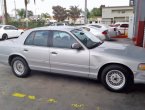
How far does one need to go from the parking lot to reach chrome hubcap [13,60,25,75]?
0.27 metres

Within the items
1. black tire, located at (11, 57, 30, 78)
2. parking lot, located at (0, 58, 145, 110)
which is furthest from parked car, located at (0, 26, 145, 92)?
parking lot, located at (0, 58, 145, 110)

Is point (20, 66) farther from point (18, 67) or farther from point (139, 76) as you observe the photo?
point (139, 76)

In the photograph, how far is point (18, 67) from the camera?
636cm

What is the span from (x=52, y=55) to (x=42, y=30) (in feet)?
2.79

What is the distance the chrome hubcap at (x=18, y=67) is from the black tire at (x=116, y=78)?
2568mm

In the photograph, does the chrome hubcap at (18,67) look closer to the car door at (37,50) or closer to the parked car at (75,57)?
the parked car at (75,57)

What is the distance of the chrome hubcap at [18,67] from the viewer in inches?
247

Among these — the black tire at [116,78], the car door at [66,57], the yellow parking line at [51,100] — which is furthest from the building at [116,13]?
the yellow parking line at [51,100]

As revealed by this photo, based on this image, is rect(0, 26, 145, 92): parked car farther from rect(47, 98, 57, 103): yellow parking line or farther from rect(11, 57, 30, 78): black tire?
rect(47, 98, 57, 103): yellow parking line

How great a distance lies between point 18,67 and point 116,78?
10.0 ft

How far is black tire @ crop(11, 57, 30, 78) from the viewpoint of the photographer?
6164mm

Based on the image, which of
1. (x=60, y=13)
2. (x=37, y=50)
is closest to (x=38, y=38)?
(x=37, y=50)

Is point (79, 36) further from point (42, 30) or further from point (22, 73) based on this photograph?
point (22, 73)

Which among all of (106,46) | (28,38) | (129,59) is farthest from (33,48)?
(129,59)
